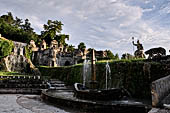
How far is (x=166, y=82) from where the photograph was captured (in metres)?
6.41

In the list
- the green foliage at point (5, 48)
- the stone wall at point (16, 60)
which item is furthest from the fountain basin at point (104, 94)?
the green foliage at point (5, 48)

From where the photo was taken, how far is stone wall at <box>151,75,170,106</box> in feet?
16.4

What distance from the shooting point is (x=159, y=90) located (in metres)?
5.38

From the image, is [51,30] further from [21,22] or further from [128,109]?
[128,109]

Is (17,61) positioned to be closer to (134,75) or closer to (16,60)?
(16,60)

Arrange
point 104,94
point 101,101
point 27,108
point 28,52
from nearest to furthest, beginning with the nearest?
point 27,108 → point 101,101 → point 104,94 → point 28,52

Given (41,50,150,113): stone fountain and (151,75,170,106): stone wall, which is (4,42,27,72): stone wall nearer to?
(41,50,150,113): stone fountain

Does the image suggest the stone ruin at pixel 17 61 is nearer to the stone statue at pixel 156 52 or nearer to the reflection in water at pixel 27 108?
the reflection in water at pixel 27 108

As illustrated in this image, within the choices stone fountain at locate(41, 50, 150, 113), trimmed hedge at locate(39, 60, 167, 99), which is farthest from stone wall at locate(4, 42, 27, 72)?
stone fountain at locate(41, 50, 150, 113)

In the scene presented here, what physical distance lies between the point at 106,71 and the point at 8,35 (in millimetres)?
55708

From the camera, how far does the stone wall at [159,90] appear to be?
501 centimetres

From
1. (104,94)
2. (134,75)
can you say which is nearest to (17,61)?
(134,75)

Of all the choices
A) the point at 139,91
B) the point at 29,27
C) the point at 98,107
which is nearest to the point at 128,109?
the point at 98,107

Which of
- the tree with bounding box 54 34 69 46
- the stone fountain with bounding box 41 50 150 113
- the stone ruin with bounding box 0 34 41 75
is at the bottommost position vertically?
the stone fountain with bounding box 41 50 150 113
